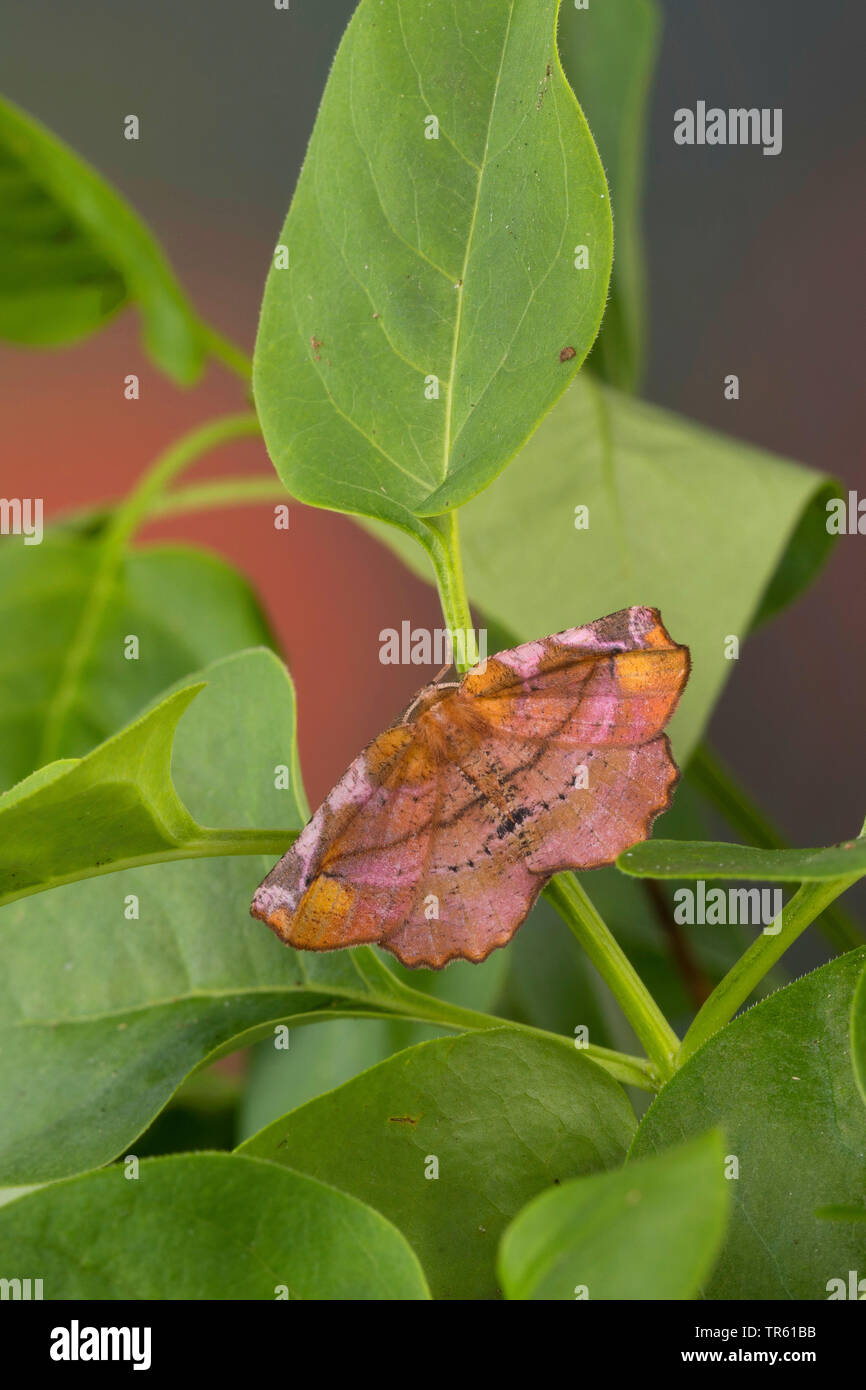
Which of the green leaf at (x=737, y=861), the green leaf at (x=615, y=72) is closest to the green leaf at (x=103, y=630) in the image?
the green leaf at (x=615, y=72)

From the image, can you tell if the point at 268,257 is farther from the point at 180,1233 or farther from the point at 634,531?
the point at 180,1233

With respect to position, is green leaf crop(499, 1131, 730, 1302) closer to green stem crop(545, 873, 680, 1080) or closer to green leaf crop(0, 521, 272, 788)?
green stem crop(545, 873, 680, 1080)

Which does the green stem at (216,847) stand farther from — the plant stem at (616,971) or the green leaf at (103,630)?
the green leaf at (103,630)

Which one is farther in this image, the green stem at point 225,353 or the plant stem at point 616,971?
the green stem at point 225,353

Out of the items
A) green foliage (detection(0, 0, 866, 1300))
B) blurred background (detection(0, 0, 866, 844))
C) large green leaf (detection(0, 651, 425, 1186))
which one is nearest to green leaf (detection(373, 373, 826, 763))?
green foliage (detection(0, 0, 866, 1300))

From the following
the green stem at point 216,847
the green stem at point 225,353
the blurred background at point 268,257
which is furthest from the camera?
the blurred background at point 268,257

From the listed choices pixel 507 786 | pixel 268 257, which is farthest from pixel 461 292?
pixel 268 257
